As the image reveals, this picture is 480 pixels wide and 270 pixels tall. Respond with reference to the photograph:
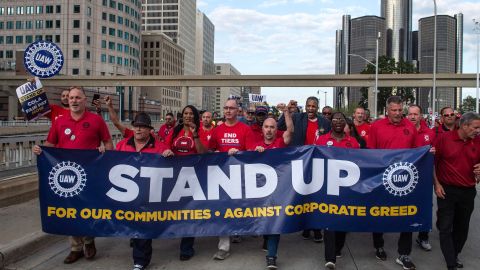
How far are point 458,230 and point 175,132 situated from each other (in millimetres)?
3588

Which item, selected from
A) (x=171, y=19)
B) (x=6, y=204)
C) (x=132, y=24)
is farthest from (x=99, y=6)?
(x=6, y=204)

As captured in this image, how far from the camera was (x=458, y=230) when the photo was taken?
523 cm

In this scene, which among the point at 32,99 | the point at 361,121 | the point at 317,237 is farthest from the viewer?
the point at 361,121

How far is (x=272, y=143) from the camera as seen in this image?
5801mm

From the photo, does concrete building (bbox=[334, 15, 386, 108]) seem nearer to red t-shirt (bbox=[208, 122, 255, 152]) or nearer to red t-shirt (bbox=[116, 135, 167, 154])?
red t-shirt (bbox=[208, 122, 255, 152])

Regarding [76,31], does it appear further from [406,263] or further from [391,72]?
[406,263]

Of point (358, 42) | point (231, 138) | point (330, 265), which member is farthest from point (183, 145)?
point (358, 42)

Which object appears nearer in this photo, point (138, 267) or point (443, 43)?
point (138, 267)

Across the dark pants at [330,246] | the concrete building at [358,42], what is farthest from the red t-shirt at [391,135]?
the concrete building at [358,42]

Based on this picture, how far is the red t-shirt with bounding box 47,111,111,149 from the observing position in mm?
5500

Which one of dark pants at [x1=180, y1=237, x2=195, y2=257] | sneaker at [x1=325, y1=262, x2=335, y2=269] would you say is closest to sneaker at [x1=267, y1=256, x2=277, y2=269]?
sneaker at [x1=325, y1=262, x2=335, y2=269]

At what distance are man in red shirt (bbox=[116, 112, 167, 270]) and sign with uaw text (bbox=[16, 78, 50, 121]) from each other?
1891 mm

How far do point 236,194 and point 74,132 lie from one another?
83.9 inches

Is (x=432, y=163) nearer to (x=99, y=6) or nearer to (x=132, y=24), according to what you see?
(x=99, y=6)
